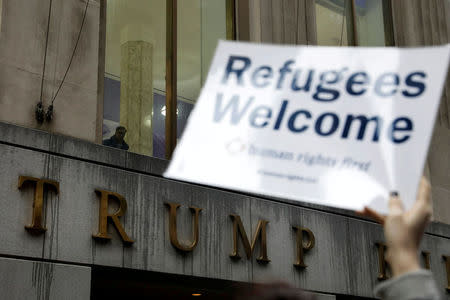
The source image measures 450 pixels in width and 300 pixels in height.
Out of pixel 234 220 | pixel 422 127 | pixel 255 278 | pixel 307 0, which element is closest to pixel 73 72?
pixel 234 220

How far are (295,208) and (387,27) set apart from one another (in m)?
5.61

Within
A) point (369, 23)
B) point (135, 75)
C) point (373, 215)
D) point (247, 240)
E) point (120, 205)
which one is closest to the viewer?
point (373, 215)

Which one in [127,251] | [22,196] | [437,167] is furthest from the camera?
[437,167]

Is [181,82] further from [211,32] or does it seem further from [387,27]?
[387,27]

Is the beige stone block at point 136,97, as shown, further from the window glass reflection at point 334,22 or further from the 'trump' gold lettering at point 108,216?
the window glass reflection at point 334,22

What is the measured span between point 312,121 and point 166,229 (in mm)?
6599

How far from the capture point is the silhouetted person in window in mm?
10742

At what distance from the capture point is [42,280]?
29.0ft

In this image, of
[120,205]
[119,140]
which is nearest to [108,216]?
[120,205]

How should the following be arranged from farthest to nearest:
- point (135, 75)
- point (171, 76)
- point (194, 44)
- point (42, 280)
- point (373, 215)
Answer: point (194, 44)
point (171, 76)
point (135, 75)
point (42, 280)
point (373, 215)

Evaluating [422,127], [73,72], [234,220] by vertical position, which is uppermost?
[73,72]

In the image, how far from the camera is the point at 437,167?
51.2 ft

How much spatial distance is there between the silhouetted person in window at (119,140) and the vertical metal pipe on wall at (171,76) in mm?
777

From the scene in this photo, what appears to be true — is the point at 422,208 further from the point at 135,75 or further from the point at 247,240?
the point at 135,75
